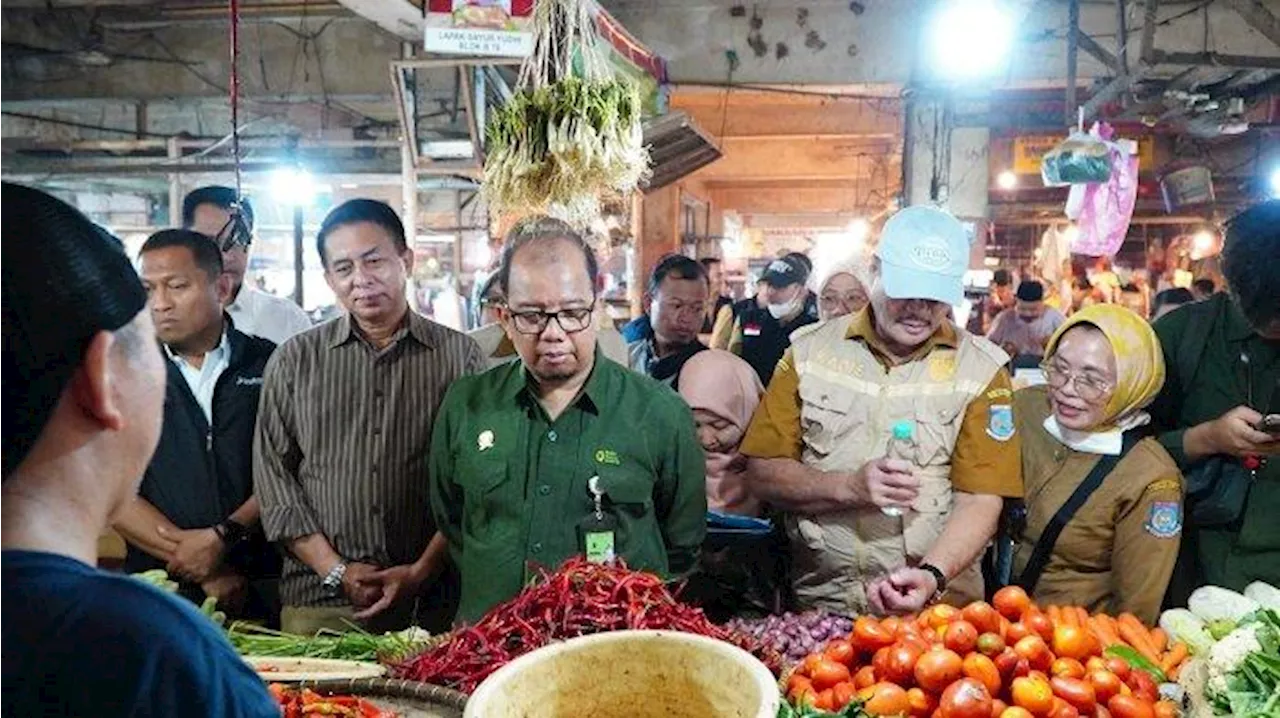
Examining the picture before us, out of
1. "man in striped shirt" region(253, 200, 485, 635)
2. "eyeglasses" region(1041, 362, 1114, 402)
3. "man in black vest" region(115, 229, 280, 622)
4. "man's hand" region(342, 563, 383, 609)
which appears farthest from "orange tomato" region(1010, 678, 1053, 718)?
"man in black vest" region(115, 229, 280, 622)

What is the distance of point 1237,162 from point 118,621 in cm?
1566

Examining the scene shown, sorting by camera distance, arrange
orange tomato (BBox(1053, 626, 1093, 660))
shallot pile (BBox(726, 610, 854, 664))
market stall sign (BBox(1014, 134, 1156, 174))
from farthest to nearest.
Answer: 1. market stall sign (BBox(1014, 134, 1156, 174))
2. shallot pile (BBox(726, 610, 854, 664))
3. orange tomato (BBox(1053, 626, 1093, 660))

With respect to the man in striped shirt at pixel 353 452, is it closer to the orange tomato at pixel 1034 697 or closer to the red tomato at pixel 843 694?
the red tomato at pixel 843 694

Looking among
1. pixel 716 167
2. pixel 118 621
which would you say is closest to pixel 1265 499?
pixel 118 621

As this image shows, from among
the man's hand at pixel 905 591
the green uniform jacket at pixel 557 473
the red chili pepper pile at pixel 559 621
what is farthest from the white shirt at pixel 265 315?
the man's hand at pixel 905 591

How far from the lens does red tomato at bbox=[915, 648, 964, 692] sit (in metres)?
1.99

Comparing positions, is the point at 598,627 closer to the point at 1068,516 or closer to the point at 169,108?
the point at 1068,516

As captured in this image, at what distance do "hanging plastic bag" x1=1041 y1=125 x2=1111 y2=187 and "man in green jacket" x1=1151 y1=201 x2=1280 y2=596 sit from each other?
4457 millimetres

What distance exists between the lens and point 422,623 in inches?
122

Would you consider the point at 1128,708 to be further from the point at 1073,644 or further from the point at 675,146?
the point at 675,146

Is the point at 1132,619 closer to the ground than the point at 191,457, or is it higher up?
closer to the ground

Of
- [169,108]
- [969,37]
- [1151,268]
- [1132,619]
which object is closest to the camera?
[1132,619]

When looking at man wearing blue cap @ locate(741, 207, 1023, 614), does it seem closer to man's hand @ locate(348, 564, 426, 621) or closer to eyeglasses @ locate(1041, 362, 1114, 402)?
eyeglasses @ locate(1041, 362, 1114, 402)

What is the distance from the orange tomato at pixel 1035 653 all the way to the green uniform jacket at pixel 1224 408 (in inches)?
49.7
